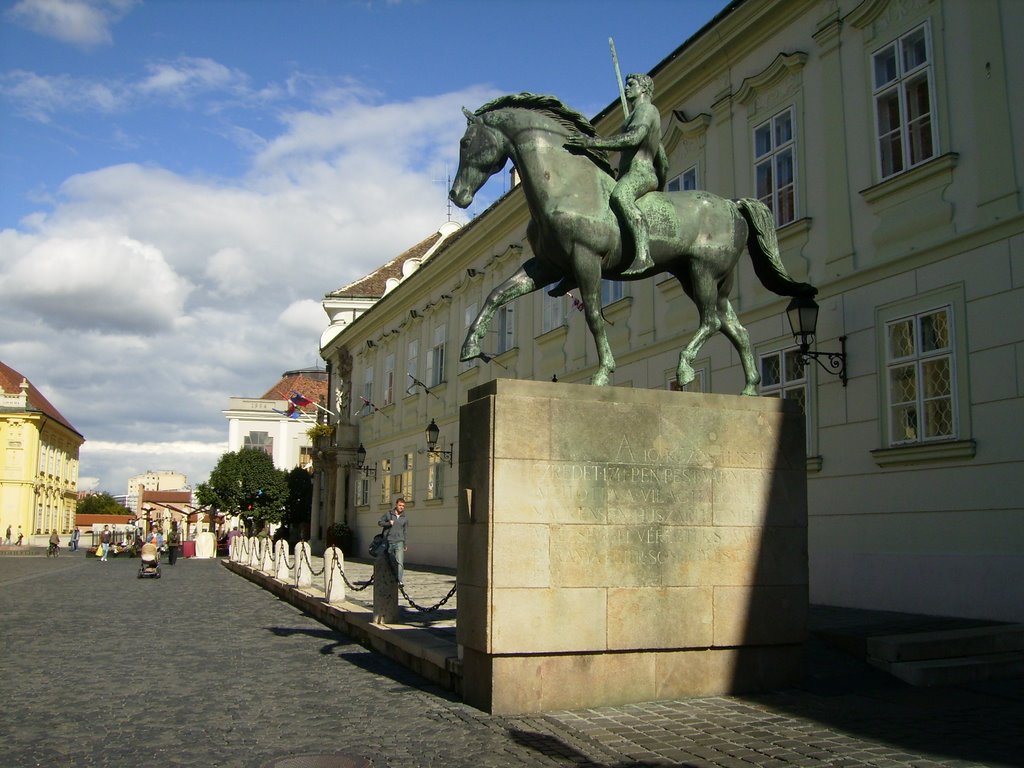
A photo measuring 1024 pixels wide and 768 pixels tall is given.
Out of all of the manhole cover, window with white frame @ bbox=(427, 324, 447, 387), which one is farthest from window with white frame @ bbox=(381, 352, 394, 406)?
the manhole cover

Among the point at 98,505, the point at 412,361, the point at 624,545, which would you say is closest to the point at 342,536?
the point at 412,361

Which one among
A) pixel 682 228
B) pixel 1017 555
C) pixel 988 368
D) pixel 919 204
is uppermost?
pixel 919 204

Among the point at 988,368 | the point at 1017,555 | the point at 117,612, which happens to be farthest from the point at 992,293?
the point at 117,612

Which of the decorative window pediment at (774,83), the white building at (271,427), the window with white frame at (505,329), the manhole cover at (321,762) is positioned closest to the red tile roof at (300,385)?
the white building at (271,427)

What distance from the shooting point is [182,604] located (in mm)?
17797

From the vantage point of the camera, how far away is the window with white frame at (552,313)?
74.1ft

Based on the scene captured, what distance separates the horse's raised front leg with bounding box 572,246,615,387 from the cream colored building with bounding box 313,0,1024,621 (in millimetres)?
5412

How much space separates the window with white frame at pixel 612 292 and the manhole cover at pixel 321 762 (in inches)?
575

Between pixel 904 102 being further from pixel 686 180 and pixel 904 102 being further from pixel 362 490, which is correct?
pixel 362 490

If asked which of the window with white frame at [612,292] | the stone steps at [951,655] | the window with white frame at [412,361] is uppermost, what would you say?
the window with white frame at [412,361]

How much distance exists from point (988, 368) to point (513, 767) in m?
8.05

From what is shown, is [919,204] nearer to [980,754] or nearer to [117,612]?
[980,754]

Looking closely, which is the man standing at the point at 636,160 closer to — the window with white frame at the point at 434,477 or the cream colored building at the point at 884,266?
the cream colored building at the point at 884,266

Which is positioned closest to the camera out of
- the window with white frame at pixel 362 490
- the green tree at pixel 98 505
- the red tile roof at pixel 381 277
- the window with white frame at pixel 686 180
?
the window with white frame at pixel 686 180
